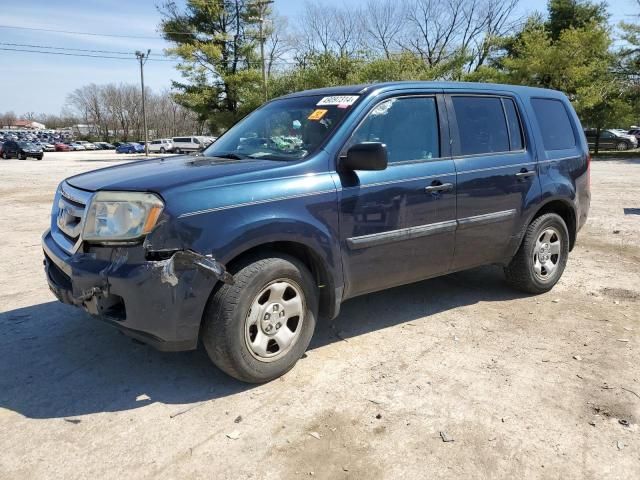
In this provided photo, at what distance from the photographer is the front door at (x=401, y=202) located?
356 centimetres

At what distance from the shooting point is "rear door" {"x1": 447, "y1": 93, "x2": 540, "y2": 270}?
4180 millimetres

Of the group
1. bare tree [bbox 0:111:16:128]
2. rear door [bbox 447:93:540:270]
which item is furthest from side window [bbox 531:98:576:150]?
bare tree [bbox 0:111:16:128]

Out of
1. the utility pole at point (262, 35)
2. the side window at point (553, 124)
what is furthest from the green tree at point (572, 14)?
the side window at point (553, 124)

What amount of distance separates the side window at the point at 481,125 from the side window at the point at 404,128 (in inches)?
11.5

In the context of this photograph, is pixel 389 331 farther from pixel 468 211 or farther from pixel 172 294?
pixel 172 294

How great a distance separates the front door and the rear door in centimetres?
13

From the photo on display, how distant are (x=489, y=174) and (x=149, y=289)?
2.86 metres

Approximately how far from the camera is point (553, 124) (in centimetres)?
505

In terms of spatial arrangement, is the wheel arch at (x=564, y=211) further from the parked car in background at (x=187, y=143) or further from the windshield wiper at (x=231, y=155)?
the parked car in background at (x=187, y=143)

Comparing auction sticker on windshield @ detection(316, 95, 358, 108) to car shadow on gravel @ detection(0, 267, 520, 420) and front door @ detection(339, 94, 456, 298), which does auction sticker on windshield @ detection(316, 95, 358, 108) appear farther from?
car shadow on gravel @ detection(0, 267, 520, 420)

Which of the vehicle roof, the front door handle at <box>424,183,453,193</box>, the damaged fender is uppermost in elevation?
the vehicle roof

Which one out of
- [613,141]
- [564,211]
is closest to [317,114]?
[564,211]

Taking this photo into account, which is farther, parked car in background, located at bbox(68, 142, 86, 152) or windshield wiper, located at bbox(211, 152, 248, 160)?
parked car in background, located at bbox(68, 142, 86, 152)

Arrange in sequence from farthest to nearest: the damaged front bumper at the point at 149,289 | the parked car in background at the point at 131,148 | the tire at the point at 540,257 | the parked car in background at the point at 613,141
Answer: the parked car in background at the point at 131,148 < the parked car in background at the point at 613,141 < the tire at the point at 540,257 < the damaged front bumper at the point at 149,289
